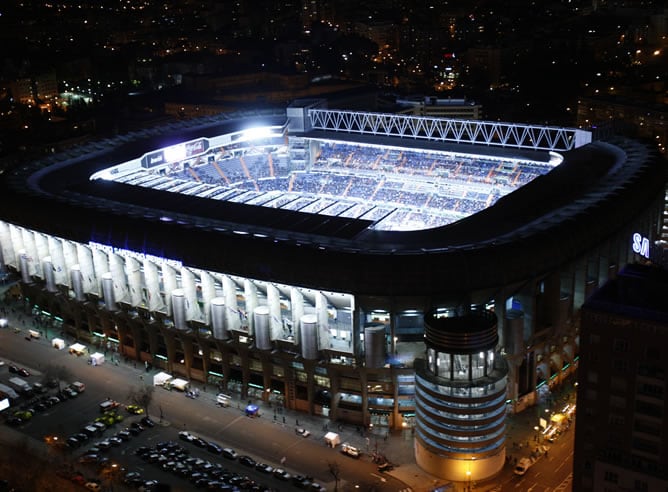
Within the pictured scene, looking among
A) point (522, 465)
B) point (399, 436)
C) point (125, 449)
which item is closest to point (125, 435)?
point (125, 449)

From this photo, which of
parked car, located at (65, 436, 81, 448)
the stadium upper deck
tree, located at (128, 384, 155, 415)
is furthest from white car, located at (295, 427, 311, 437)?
parked car, located at (65, 436, 81, 448)

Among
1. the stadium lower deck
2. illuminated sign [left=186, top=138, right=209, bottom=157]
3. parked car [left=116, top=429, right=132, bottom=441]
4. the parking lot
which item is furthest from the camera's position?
illuminated sign [left=186, top=138, right=209, bottom=157]

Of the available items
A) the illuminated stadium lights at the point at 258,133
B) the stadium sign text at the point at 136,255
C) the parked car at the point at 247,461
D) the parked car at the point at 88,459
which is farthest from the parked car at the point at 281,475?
the illuminated stadium lights at the point at 258,133

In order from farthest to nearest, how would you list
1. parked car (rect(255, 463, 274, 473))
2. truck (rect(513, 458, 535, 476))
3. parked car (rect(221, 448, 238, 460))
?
parked car (rect(221, 448, 238, 460))
parked car (rect(255, 463, 274, 473))
truck (rect(513, 458, 535, 476))

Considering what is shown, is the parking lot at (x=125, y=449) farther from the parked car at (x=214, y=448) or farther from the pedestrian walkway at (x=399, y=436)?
the pedestrian walkway at (x=399, y=436)

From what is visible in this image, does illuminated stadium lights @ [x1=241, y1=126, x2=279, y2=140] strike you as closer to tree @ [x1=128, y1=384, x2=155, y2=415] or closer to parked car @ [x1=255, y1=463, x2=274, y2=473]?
tree @ [x1=128, y1=384, x2=155, y2=415]

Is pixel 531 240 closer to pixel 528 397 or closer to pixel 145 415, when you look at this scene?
pixel 528 397
